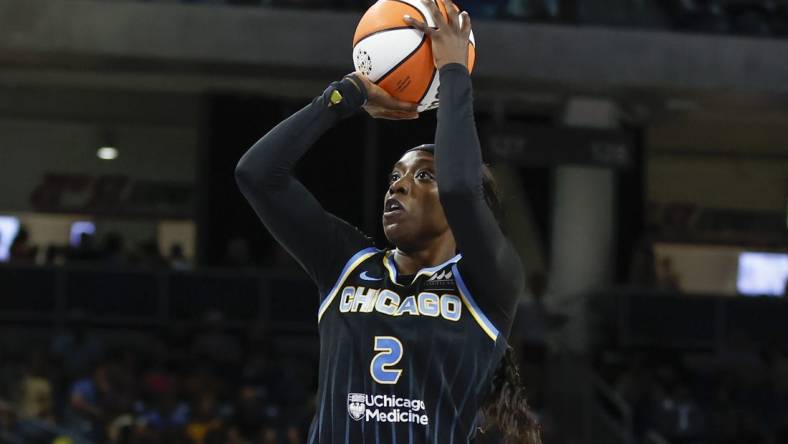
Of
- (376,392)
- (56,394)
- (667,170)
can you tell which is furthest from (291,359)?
(376,392)

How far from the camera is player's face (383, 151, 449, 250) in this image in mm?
3412

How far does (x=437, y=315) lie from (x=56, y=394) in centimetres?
999

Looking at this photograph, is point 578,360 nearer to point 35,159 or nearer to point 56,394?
point 56,394

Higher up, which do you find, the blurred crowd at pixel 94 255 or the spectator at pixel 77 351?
the blurred crowd at pixel 94 255

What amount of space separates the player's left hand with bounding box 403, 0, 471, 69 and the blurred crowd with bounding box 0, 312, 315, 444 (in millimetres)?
7643

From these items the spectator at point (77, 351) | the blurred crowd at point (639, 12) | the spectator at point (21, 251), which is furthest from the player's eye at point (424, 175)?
the spectator at point (21, 251)

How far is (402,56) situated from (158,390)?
9.66m

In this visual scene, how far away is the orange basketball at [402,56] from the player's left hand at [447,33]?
29mm

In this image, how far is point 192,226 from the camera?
20938 millimetres

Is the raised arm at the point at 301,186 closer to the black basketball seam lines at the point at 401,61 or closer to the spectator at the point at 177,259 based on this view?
the black basketball seam lines at the point at 401,61

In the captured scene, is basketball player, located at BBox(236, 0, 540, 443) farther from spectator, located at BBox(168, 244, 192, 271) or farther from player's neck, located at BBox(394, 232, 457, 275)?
spectator, located at BBox(168, 244, 192, 271)

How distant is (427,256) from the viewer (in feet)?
11.4

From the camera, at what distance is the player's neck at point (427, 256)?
3.47m

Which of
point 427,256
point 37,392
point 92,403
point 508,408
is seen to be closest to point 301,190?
point 427,256
